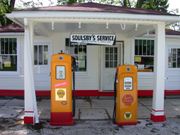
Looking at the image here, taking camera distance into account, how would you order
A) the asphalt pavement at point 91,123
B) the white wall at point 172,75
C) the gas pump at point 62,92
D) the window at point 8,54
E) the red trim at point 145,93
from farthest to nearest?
the white wall at point 172,75 → the red trim at point 145,93 → the window at point 8,54 → the gas pump at point 62,92 → the asphalt pavement at point 91,123

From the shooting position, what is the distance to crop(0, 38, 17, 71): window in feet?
42.7

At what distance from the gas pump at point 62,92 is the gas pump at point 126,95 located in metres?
1.29

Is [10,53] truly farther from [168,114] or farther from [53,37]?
[168,114]

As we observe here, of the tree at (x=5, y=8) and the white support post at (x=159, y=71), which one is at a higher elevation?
the tree at (x=5, y=8)

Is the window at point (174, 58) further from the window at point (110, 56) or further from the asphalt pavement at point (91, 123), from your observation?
the asphalt pavement at point (91, 123)

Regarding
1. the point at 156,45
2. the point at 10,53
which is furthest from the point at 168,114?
the point at 10,53

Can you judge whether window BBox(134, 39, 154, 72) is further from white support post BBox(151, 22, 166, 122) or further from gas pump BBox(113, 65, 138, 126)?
gas pump BBox(113, 65, 138, 126)

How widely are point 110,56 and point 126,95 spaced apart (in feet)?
17.1

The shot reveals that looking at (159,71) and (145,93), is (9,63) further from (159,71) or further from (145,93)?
(159,71)

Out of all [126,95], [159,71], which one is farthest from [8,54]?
[159,71]

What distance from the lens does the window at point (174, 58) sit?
13.4 m

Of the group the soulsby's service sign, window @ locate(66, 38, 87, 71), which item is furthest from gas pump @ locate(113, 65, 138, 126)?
window @ locate(66, 38, 87, 71)

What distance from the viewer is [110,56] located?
43.3 feet

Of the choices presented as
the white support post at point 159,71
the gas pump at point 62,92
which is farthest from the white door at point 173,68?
the gas pump at point 62,92
